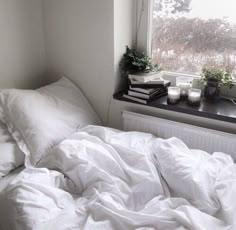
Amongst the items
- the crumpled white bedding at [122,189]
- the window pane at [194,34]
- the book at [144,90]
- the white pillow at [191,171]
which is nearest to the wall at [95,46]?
the book at [144,90]

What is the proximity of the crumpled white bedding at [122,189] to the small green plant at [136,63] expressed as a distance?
1.83 ft

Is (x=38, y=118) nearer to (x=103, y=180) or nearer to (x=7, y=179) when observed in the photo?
(x=7, y=179)

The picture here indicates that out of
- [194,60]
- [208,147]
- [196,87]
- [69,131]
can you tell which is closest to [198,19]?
[194,60]

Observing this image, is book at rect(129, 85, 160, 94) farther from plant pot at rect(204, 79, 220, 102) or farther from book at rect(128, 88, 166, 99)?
plant pot at rect(204, 79, 220, 102)

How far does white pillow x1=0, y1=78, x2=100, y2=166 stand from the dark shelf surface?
1.16 ft

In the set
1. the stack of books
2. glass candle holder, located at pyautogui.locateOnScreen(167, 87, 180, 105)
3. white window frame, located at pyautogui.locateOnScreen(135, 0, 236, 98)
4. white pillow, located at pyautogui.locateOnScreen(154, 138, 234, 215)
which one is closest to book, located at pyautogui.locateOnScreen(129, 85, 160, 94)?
the stack of books

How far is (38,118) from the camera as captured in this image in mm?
1769

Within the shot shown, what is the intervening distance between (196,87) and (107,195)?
1056 millimetres

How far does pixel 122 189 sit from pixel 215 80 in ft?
2.95

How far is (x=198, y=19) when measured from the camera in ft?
6.25

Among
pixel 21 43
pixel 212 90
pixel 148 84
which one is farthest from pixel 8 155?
pixel 212 90

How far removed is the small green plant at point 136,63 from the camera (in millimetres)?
2002

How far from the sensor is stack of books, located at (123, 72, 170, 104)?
1939 mm

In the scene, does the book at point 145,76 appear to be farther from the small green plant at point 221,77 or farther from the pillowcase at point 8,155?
the pillowcase at point 8,155
